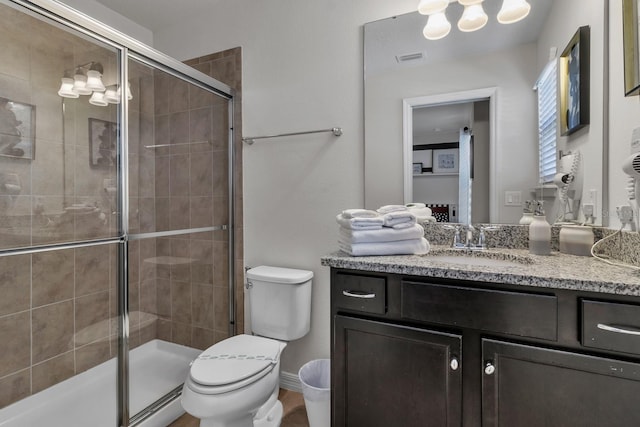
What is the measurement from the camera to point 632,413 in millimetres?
815

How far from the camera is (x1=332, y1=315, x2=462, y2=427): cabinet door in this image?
3.33ft

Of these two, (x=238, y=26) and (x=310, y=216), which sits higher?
(x=238, y=26)

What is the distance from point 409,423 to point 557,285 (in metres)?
0.67

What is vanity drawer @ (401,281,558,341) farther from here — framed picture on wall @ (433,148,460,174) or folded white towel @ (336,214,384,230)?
framed picture on wall @ (433,148,460,174)

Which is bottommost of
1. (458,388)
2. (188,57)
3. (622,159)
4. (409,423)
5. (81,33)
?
Answer: (409,423)

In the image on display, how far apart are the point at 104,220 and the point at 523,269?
199cm

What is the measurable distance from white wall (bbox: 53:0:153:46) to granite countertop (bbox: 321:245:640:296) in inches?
90.6

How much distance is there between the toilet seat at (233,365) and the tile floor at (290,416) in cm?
49

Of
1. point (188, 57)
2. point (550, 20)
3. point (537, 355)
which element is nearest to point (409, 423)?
point (537, 355)

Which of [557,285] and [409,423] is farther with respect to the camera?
[409,423]

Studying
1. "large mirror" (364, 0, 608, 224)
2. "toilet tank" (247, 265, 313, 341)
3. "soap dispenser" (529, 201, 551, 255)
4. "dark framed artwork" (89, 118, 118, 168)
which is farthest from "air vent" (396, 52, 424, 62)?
"dark framed artwork" (89, 118, 118, 168)

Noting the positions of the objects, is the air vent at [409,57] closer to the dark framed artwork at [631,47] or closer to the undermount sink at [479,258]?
the dark framed artwork at [631,47]

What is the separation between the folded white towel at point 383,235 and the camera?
48.9 inches

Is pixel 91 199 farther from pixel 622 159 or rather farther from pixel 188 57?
pixel 622 159
